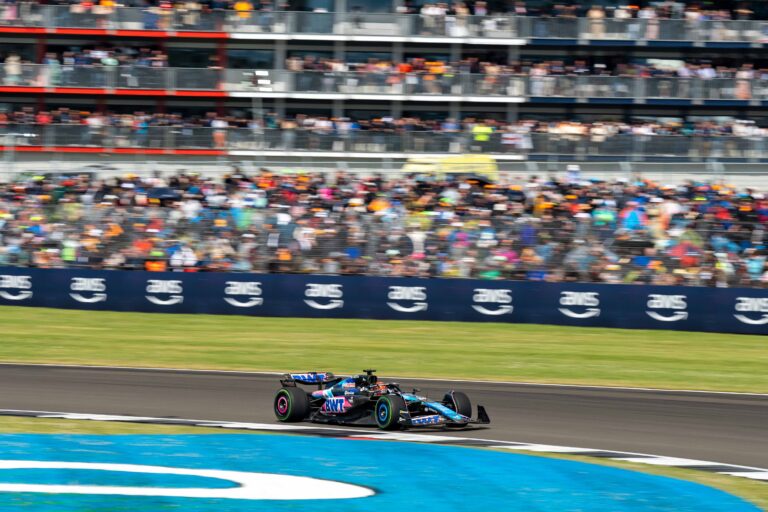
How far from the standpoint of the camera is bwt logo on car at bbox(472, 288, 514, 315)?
72.1 feet

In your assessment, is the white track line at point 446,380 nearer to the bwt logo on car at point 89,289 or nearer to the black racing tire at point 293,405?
the black racing tire at point 293,405

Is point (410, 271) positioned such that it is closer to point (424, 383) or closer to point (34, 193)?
point (424, 383)

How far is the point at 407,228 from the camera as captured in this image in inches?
880

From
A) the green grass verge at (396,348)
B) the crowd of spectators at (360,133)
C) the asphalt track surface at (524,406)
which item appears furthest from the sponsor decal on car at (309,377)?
the crowd of spectators at (360,133)

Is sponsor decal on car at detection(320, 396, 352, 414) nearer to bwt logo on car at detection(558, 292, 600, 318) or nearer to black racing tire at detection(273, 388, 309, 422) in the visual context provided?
black racing tire at detection(273, 388, 309, 422)

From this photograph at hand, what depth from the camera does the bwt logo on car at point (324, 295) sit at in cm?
2247

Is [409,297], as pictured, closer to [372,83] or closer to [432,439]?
[432,439]

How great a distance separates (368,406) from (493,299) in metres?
11.2

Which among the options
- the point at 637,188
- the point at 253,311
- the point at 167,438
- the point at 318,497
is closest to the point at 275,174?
the point at 253,311

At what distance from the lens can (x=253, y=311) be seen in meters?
A: 22.9

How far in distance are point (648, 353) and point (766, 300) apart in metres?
3.37

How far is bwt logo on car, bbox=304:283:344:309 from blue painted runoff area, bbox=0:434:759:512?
38.8 ft

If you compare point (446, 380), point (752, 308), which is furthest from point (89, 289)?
point (752, 308)

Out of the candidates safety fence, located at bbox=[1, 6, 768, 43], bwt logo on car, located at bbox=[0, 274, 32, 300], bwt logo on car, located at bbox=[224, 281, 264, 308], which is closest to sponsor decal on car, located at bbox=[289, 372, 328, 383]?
bwt logo on car, located at bbox=[224, 281, 264, 308]
